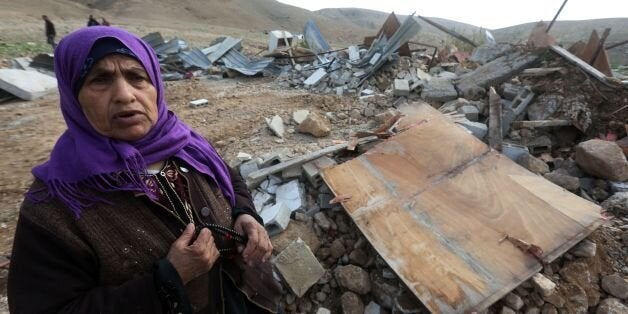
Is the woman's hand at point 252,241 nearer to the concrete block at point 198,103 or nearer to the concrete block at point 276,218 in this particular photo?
the concrete block at point 276,218

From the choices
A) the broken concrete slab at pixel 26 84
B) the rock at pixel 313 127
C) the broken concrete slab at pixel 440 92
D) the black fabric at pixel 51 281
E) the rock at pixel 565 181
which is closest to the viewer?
the black fabric at pixel 51 281

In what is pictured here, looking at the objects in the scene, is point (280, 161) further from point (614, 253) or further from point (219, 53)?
point (219, 53)

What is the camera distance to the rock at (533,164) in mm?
3088

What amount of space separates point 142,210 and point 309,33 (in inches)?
400

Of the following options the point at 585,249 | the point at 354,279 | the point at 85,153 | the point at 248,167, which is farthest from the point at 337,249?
the point at 85,153

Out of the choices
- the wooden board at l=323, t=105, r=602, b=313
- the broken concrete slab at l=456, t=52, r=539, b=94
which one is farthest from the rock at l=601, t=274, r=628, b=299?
the broken concrete slab at l=456, t=52, r=539, b=94

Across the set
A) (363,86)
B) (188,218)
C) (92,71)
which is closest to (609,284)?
(188,218)

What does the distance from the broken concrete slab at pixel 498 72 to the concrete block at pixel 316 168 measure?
266cm

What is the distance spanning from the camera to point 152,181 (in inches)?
48.7

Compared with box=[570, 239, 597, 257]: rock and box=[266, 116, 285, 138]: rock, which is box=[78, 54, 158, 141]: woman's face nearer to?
box=[570, 239, 597, 257]: rock

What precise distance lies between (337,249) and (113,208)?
5.89ft

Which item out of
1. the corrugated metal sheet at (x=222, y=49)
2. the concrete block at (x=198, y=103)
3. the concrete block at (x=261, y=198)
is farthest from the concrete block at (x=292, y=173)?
the corrugated metal sheet at (x=222, y=49)

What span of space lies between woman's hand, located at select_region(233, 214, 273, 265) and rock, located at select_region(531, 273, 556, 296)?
166 centimetres

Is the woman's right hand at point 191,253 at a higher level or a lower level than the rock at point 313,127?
higher
